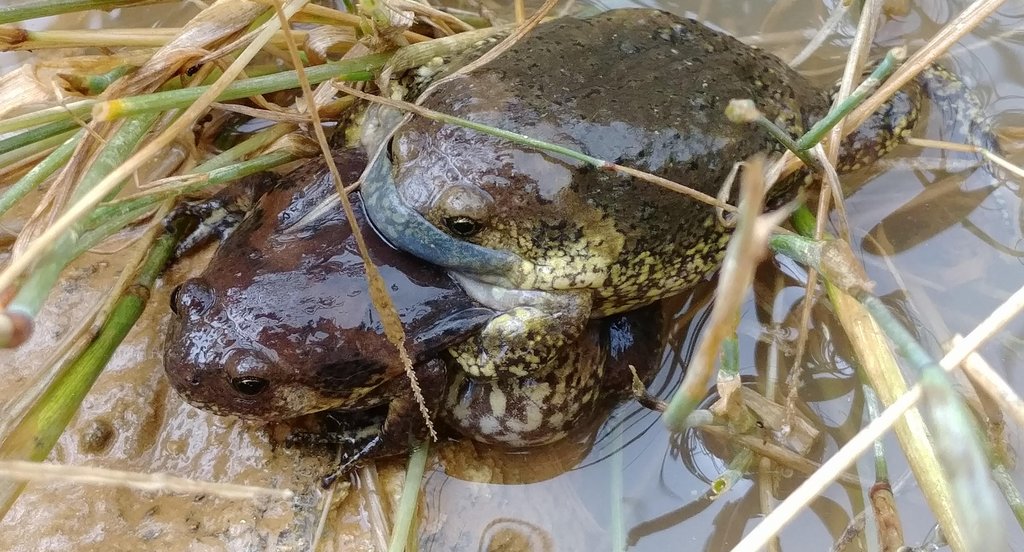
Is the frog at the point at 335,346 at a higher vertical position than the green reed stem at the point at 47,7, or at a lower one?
lower

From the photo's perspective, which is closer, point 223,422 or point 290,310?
point 290,310

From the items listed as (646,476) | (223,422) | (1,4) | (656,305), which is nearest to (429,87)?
(656,305)

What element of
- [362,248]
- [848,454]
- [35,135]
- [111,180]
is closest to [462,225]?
[362,248]

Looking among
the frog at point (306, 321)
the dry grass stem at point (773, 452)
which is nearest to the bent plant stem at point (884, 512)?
the dry grass stem at point (773, 452)

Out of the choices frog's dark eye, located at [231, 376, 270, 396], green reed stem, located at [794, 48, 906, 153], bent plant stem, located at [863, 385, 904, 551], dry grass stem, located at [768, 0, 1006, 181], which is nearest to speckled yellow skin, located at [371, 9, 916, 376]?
dry grass stem, located at [768, 0, 1006, 181]

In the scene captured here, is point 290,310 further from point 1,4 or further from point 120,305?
point 1,4

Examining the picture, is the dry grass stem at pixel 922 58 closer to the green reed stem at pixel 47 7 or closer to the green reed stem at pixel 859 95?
the green reed stem at pixel 859 95
